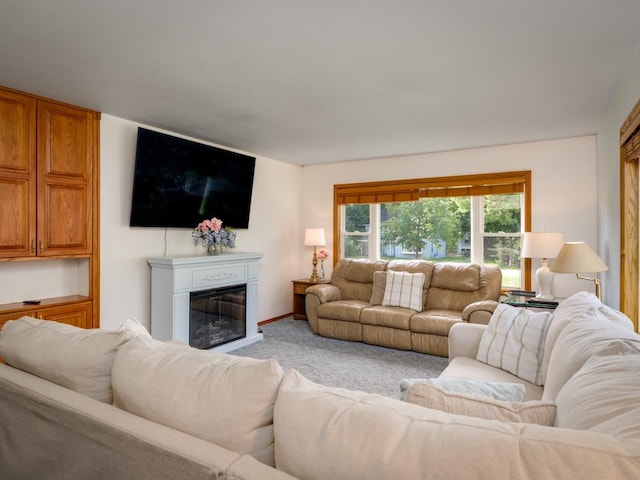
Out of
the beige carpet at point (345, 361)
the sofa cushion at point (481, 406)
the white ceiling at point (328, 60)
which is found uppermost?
the white ceiling at point (328, 60)

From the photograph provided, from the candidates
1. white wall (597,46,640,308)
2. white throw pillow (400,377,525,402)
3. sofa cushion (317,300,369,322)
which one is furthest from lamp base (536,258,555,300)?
white throw pillow (400,377,525,402)

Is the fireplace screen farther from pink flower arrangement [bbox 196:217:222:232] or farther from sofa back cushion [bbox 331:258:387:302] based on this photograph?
sofa back cushion [bbox 331:258:387:302]

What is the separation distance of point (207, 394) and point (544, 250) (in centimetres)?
391

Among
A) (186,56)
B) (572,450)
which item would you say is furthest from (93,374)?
(186,56)

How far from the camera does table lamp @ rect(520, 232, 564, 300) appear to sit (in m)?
3.93

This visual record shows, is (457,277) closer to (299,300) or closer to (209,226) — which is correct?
(299,300)

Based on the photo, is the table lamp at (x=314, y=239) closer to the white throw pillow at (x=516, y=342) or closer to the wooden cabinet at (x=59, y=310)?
the wooden cabinet at (x=59, y=310)

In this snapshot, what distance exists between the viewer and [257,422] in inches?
38.9

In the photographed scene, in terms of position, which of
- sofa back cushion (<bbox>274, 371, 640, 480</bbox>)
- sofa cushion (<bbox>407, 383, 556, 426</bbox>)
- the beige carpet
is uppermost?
sofa back cushion (<bbox>274, 371, 640, 480</bbox>)

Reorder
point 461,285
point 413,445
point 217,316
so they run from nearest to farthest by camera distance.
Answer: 1. point 413,445
2. point 217,316
3. point 461,285

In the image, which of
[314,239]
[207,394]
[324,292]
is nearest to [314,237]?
[314,239]

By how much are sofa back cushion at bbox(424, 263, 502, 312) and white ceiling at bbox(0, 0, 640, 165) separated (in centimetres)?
165

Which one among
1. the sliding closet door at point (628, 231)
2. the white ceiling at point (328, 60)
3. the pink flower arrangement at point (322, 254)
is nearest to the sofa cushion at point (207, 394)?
the white ceiling at point (328, 60)

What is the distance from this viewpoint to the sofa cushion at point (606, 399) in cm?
79
